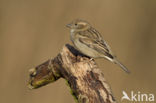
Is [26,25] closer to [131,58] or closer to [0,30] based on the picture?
[0,30]

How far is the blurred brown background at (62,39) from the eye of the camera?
9445 mm

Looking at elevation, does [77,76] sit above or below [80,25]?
below

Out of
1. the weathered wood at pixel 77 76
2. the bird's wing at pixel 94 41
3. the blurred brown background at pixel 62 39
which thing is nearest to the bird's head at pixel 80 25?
the bird's wing at pixel 94 41

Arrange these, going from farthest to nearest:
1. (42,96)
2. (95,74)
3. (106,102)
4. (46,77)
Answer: (42,96) → (46,77) → (95,74) → (106,102)

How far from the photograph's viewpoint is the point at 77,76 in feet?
19.0

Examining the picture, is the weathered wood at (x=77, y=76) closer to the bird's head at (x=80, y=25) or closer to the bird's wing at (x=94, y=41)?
the bird's wing at (x=94, y=41)

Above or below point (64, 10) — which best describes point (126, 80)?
below

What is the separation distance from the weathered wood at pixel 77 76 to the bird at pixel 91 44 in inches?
26.1

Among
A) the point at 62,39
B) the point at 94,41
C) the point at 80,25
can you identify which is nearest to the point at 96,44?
the point at 94,41

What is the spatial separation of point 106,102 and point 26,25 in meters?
4.84

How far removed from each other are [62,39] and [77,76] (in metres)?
3.94

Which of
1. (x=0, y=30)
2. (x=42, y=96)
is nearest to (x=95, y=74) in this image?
(x=42, y=96)

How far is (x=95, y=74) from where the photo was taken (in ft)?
19.5

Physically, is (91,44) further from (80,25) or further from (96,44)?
(80,25)
